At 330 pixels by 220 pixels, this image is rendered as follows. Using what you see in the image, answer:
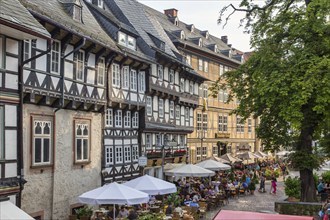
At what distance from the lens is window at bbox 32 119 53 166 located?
1773cm

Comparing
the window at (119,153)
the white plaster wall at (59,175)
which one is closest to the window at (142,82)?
the window at (119,153)

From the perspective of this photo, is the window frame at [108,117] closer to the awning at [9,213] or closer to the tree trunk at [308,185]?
the tree trunk at [308,185]

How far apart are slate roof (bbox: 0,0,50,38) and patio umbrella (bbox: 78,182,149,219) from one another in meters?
5.88

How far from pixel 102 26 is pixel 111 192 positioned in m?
12.4

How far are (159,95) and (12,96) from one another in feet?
55.7

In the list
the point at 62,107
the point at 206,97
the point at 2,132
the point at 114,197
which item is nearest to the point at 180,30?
the point at 206,97

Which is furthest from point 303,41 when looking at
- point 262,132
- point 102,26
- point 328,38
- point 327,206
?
point 102,26

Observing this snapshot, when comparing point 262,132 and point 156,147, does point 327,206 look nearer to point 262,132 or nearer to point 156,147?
point 262,132

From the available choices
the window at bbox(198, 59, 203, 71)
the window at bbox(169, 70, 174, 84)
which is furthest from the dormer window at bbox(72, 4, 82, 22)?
the window at bbox(198, 59, 203, 71)

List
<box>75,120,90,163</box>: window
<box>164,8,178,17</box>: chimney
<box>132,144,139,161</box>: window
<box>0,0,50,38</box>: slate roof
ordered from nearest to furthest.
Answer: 1. <box>0,0,50,38</box>: slate roof
2. <box>75,120,90,163</box>: window
3. <box>132,144,139,161</box>: window
4. <box>164,8,178,17</box>: chimney

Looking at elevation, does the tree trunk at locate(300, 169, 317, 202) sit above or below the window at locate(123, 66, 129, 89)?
below

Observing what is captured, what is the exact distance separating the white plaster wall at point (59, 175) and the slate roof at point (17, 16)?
11.6ft

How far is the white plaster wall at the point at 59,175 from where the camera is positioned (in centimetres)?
1732

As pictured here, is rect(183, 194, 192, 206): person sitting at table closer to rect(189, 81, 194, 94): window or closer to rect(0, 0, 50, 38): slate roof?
rect(0, 0, 50, 38): slate roof
